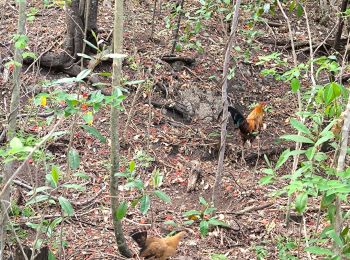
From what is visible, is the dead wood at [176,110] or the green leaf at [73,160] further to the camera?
the dead wood at [176,110]

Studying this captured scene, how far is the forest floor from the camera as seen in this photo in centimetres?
519

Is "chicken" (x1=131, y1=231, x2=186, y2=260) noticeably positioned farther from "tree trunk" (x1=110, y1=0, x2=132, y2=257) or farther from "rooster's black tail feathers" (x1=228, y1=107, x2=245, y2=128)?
"rooster's black tail feathers" (x1=228, y1=107, x2=245, y2=128)

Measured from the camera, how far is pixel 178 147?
7.25m

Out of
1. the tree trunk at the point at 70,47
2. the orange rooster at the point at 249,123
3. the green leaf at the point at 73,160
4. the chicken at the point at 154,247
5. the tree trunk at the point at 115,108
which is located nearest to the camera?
the green leaf at the point at 73,160

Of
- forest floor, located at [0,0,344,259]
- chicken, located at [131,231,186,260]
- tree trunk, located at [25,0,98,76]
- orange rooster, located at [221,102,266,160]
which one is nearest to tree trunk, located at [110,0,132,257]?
forest floor, located at [0,0,344,259]

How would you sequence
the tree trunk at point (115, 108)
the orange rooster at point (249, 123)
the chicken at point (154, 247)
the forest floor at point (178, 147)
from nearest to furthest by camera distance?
1. the tree trunk at point (115, 108)
2. the chicken at point (154, 247)
3. the forest floor at point (178, 147)
4. the orange rooster at point (249, 123)

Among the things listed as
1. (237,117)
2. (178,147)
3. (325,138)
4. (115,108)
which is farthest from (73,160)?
(237,117)

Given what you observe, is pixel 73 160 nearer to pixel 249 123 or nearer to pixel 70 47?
pixel 249 123

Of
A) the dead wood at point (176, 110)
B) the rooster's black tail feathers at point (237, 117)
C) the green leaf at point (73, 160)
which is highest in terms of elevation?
the green leaf at point (73, 160)

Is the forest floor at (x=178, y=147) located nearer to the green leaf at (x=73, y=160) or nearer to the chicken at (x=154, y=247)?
the chicken at (x=154, y=247)

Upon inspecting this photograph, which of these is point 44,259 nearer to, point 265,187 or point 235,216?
point 235,216

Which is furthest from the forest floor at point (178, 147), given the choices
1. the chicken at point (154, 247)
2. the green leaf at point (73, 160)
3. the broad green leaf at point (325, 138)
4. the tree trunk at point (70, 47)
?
the broad green leaf at point (325, 138)

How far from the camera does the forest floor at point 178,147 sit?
5.19 m

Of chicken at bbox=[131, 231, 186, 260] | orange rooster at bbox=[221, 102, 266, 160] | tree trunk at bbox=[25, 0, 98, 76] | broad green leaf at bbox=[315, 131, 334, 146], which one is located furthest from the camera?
tree trunk at bbox=[25, 0, 98, 76]
